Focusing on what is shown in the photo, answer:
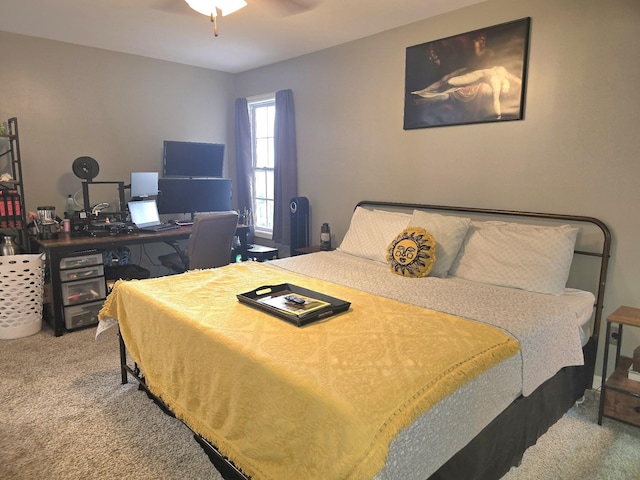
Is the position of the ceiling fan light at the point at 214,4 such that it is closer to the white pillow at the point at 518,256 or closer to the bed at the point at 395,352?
the bed at the point at 395,352

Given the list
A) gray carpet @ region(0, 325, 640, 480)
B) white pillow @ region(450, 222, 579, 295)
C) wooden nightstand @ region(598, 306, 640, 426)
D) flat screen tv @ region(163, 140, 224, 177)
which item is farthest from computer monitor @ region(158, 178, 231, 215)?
wooden nightstand @ region(598, 306, 640, 426)

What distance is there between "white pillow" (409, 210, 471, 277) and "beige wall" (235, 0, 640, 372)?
0.39 metres

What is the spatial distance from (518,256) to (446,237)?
43 centimetres

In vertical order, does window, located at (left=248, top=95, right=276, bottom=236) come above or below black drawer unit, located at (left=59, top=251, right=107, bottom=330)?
above

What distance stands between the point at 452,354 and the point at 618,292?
155cm

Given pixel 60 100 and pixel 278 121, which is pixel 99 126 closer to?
pixel 60 100

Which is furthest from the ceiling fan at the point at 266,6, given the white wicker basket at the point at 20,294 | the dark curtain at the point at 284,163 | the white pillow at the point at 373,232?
the white wicker basket at the point at 20,294

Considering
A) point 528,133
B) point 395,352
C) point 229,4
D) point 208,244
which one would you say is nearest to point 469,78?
point 528,133

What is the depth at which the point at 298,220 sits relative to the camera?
411 cm

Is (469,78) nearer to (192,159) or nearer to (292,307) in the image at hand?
(292,307)

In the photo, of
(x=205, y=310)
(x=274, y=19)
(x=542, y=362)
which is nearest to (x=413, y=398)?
(x=542, y=362)

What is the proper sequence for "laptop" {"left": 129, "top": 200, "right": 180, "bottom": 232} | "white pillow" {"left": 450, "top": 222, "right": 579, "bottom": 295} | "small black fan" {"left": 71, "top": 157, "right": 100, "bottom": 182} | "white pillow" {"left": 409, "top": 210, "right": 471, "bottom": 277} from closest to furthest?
"white pillow" {"left": 450, "top": 222, "right": 579, "bottom": 295}
"white pillow" {"left": 409, "top": 210, "right": 471, "bottom": 277}
"small black fan" {"left": 71, "top": 157, "right": 100, "bottom": 182}
"laptop" {"left": 129, "top": 200, "right": 180, "bottom": 232}

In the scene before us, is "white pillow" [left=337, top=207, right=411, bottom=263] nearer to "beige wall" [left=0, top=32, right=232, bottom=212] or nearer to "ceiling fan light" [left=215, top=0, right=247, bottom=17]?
"ceiling fan light" [left=215, top=0, right=247, bottom=17]

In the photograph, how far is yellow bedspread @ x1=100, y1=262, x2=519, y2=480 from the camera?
1.21m
